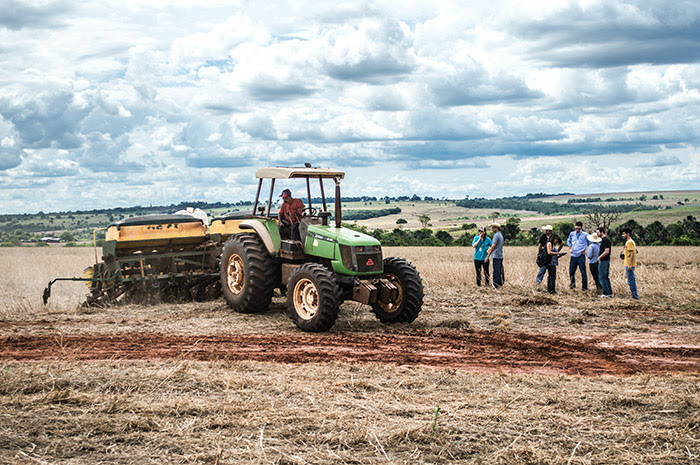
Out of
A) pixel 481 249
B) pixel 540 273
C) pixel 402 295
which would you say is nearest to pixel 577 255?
pixel 540 273

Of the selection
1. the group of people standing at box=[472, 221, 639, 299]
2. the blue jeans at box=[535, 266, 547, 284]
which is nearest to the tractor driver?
the group of people standing at box=[472, 221, 639, 299]

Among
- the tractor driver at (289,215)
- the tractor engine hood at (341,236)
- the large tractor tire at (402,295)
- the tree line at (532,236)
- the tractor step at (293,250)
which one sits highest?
the tractor driver at (289,215)

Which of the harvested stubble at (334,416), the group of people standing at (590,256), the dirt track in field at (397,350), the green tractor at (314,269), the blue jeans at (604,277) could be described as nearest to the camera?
the harvested stubble at (334,416)

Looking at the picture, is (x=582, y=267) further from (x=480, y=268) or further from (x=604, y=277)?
(x=480, y=268)

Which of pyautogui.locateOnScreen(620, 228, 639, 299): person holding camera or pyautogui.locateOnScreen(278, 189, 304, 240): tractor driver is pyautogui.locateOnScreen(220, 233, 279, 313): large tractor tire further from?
pyautogui.locateOnScreen(620, 228, 639, 299): person holding camera

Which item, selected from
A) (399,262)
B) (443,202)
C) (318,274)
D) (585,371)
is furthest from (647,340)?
(443,202)

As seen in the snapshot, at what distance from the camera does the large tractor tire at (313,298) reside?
32.4 ft

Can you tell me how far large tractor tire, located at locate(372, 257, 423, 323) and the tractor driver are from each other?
1.78 metres

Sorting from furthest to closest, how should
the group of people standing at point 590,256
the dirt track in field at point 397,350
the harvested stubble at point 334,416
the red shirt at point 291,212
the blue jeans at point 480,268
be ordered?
the blue jeans at point 480,268
the group of people standing at point 590,256
the red shirt at point 291,212
the dirt track in field at point 397,350
the harvested stubble at point 334,416

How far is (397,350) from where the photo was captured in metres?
9.06

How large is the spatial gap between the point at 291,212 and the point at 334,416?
6.24 metres

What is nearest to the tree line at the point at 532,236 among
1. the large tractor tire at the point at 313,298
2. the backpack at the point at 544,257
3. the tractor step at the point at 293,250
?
the backpack at the point at 544,257

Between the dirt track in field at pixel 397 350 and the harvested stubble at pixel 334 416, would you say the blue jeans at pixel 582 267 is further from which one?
the harvested stubble at pixel 334 416

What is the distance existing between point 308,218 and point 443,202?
124 metres
